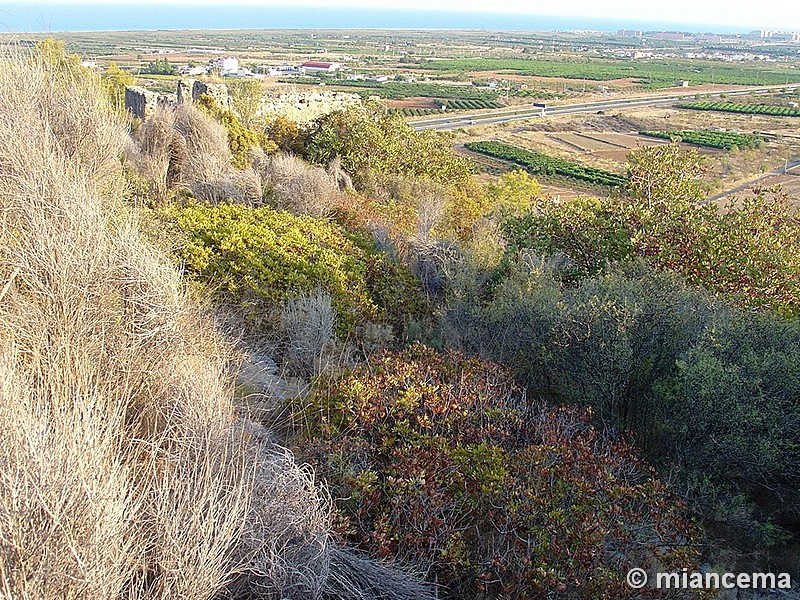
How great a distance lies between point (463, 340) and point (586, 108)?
248 feet

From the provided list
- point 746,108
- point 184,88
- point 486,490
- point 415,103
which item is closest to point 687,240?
point 486,490

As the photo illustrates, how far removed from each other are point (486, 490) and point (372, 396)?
1.37 metres

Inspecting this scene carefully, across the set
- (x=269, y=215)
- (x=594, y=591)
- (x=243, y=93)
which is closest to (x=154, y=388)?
(x=594, y=591)

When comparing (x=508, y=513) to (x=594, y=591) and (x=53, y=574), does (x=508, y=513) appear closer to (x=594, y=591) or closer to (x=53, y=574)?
(x=594, y=591)

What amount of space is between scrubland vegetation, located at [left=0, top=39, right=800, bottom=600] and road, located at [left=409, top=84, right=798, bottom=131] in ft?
157

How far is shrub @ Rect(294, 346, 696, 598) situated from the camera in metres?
4.47

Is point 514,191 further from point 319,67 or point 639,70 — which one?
point 639,70

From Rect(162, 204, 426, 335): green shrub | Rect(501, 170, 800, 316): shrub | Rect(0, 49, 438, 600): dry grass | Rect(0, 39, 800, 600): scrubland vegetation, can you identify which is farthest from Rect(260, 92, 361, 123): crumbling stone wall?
Rect(0, 49, 438, 600): dry grass

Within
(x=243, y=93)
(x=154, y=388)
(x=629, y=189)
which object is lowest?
(x=154, y=388)

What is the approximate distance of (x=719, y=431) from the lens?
6.02 m

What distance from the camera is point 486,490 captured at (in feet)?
15.8

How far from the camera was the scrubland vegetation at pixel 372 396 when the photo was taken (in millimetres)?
3240

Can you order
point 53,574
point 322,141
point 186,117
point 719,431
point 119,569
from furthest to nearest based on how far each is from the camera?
1. point 322,141
2. point 186,117
3. point 719,431
4. point 119,569
5. point 53,574

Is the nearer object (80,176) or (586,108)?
(80,176)
